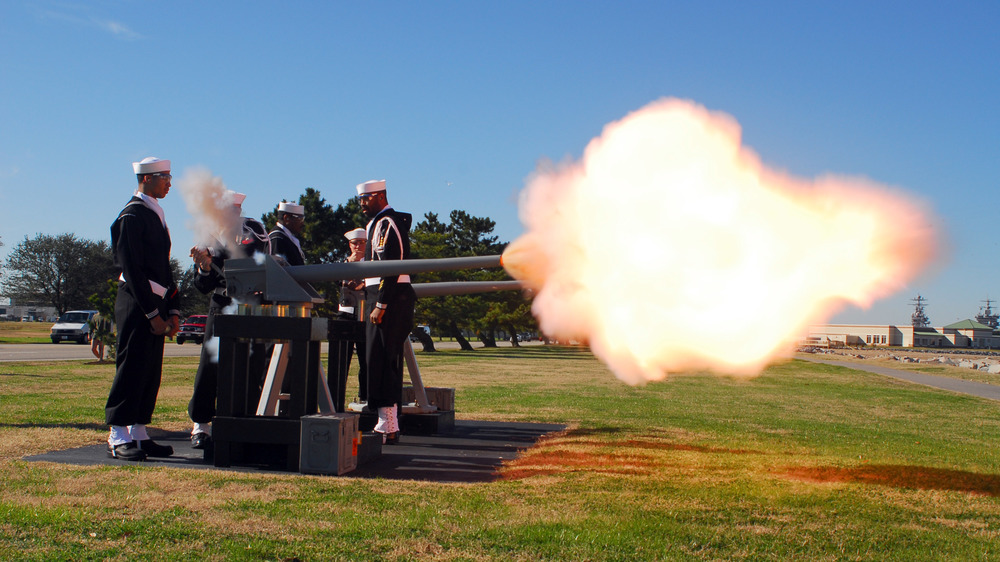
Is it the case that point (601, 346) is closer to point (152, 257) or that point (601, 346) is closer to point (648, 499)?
point (648, 499)

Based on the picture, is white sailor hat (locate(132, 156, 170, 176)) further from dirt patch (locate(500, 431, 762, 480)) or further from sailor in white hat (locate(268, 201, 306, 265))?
dirt patch (locate(500, 431, 762, 480))

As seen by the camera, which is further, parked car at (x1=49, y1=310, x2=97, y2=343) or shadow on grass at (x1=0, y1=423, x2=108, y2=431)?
parked car at (x1=49, y1=310, x2=97, y2=343)

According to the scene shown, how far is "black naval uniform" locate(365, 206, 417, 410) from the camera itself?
7.89 meters

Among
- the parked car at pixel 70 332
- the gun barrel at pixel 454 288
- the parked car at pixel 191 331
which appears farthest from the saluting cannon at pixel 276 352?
the parked car at pixel 70 332

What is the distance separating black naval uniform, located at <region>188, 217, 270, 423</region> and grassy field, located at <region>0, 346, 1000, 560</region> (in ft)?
3.92

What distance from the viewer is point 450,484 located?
5773 millimetres

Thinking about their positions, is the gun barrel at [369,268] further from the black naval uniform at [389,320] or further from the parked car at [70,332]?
the parked car at [70,332]

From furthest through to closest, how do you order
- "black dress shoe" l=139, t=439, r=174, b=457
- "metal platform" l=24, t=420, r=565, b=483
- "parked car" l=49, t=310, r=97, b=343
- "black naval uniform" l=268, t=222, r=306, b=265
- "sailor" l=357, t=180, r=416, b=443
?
"parked car" l=49, t=310, r=97, b=343, "black naval uniform" l=268, t=222, r=306, b=265, "sailor" l=357, t=180, r=416, b=443, "black dress shoe" l=139, t=439, r=174, b=457, "metal platform" l=24, t=420, r=565, b=483

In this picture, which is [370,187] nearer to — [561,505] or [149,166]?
[149,166]

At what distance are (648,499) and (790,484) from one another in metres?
1.48

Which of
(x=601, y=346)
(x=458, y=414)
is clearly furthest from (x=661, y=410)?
(x=601, y=346)

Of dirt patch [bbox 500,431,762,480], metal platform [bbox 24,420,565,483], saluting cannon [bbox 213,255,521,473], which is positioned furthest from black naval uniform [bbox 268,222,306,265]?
dirt patch [bbox 500,431,762,480]

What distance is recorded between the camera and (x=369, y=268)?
7.17m

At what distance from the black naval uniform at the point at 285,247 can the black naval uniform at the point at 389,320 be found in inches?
33.3
